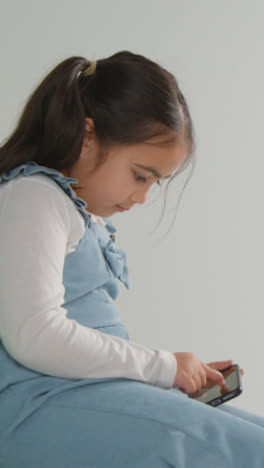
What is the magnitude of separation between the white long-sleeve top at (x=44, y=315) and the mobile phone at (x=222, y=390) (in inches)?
3.1

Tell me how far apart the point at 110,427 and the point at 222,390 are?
8.3 inches

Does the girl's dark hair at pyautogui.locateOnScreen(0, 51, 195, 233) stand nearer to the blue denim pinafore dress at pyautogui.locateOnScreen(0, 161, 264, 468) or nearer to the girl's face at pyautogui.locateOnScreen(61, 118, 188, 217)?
the girl's face at pyautogui.locateOnScreen(61, 118, 188, 217)

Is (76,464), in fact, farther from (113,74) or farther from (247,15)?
(247,15)

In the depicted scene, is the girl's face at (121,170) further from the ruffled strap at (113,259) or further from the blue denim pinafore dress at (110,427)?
the blue denim pinafore dress at (110,427)

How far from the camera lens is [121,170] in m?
0.88

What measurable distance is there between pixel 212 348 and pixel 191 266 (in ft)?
0.91

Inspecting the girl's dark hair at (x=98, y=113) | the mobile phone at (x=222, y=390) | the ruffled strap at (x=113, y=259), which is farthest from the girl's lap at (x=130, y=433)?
the girl's dark hair at (x=98, y=113)

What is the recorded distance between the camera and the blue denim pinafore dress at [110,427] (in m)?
0.63

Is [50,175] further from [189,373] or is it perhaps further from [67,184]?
[189,373]

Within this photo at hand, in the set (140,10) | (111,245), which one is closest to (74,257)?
(111,245)

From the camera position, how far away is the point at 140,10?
169 cm

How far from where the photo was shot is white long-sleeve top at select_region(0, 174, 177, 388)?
2.30ft

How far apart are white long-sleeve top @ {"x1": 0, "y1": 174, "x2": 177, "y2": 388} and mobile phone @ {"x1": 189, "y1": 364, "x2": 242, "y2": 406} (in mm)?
80

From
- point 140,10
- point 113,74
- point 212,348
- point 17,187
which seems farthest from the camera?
point 212,348
